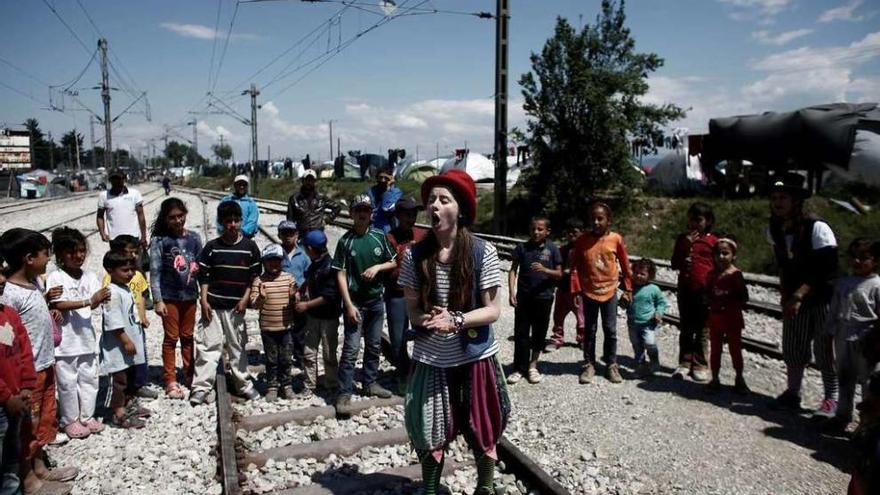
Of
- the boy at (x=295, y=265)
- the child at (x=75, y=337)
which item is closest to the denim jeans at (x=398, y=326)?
the boy at (x=295, y=265)

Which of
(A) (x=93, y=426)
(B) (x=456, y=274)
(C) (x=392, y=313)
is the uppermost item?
(B) (x=456, y=274)

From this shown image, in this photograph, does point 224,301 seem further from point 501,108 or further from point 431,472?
point 501,108

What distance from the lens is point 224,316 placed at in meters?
5.24

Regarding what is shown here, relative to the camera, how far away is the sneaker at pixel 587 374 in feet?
18.8

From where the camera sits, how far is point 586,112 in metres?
16.3

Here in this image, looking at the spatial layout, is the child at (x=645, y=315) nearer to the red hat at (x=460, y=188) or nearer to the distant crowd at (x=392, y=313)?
the distant crowd at (x=392, y=313)

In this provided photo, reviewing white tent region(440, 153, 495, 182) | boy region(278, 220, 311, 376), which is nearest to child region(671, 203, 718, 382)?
Result: boy region(278, 220, 311, 376)

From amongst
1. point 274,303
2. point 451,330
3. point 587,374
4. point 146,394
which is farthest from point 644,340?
point 146,394

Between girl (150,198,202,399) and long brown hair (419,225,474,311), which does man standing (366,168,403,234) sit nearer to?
girl (150,198,202,399)

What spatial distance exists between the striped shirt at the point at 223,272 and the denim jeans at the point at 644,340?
3811 millimetres

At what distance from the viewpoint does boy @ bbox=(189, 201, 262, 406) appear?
5.18 metres

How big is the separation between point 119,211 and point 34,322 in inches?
165

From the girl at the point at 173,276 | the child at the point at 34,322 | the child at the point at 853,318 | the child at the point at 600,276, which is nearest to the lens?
the child at the point at 34,322

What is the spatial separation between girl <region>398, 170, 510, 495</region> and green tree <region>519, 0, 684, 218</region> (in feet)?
45.2
